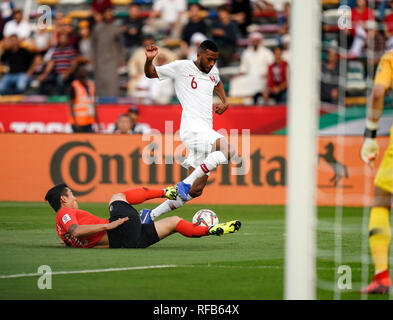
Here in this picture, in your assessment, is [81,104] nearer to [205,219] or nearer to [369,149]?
[205,219]

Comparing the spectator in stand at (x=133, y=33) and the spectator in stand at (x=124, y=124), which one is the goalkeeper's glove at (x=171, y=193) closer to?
the spectator in stand at (x=124, y=124)

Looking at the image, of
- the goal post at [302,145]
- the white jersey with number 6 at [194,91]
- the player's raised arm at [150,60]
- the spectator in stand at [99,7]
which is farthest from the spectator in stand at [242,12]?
the goal post at [302,145]

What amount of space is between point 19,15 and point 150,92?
4.51 metres

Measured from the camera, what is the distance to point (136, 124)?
1609cm

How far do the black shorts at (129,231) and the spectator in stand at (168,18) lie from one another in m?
11.0

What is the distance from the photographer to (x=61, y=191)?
879 centimetres

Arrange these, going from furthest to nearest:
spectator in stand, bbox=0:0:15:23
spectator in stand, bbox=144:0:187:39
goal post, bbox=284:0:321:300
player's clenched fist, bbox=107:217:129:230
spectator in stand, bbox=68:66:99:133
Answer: spectator in stand, bbox=0:0:15:23 < spectator in stand, bbox=144:0:187:39 < spectator in stand, bbox=68:66:99:133 < player's clenched fist, bbox=107:217:129:230 < goal post, bbox=284:0:321:300

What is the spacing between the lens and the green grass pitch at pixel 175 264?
22.3 feet

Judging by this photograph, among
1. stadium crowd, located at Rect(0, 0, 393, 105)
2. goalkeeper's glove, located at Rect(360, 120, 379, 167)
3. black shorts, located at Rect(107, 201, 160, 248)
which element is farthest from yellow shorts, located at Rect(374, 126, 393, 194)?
stadium crowd, located at Rect(0, 0, 393, 105)

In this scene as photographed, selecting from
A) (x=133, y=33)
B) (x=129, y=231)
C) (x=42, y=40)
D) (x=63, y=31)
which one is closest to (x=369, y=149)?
(x=129, y=231)

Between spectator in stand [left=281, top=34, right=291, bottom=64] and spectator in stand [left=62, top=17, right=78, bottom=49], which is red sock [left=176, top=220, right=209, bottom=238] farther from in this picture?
spectator in stand [left=62, top=17, right=78, bottom=49]

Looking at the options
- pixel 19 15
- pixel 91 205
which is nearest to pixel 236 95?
pixel 91 205

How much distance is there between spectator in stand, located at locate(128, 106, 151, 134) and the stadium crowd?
103 cm

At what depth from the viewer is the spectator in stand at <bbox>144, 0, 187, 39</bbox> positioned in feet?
63.6
